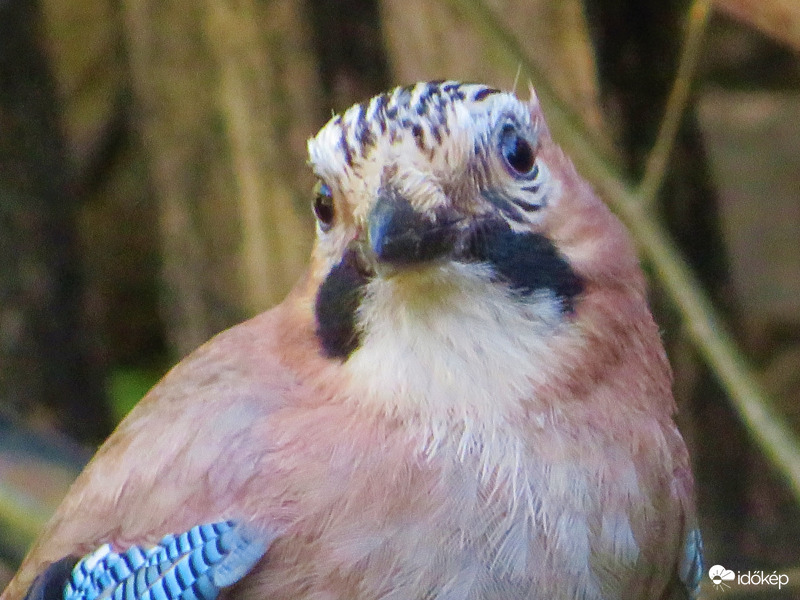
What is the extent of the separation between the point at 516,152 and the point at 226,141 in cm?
211

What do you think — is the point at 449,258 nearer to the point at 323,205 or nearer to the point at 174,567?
the point at 323,205

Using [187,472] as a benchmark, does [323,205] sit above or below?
above

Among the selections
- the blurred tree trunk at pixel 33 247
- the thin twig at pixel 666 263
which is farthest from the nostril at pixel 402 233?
the blurred tree trunk at pixel 33 247

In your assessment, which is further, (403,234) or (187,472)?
(187,472)

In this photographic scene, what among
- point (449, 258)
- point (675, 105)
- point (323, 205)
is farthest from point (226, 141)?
point (449, 258)

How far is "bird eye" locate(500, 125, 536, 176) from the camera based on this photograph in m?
1.90

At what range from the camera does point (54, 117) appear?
420 centimetres

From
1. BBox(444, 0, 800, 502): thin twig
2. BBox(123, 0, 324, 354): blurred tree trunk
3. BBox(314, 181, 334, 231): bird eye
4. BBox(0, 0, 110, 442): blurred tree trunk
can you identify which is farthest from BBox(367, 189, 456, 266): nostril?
BBox(0, 0, 110, 442): blurred tree trunk

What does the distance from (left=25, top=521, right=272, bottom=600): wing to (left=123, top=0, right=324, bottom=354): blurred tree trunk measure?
1836 millimetres

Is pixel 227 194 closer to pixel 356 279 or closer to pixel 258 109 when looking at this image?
pixel 258 109

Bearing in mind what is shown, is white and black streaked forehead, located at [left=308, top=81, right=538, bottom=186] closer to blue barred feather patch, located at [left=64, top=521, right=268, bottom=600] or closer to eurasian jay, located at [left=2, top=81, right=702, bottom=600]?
eurasian jay, located at [left=2, top=81, right=702, bottom=600]

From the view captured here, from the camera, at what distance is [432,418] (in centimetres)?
191

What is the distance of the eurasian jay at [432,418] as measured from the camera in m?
1.81

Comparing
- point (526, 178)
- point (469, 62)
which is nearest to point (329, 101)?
point (469, 62)
